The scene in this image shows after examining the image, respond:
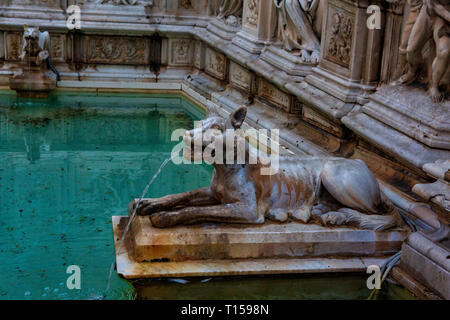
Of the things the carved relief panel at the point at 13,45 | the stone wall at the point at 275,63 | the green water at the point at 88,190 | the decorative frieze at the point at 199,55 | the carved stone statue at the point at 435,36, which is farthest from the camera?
the decorative frieze at the point at 199,55

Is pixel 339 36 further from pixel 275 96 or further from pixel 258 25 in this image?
pixel 258 25

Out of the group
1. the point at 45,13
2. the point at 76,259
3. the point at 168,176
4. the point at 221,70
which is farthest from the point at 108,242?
the point at 45,13

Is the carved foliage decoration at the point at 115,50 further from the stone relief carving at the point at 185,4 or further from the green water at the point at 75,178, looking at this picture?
the green water at the point at 75,178

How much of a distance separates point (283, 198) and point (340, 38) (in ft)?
8.11

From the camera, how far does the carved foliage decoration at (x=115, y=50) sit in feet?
37.2

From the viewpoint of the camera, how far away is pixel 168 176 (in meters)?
7.55

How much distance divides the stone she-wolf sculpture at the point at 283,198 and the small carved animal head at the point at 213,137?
0.02 meters

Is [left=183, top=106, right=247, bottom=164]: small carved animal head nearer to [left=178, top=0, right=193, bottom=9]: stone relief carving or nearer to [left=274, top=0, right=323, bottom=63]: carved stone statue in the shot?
[left=274, top=0, right=323, bottom=63]: carved stone statue

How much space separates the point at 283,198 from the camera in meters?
5.73

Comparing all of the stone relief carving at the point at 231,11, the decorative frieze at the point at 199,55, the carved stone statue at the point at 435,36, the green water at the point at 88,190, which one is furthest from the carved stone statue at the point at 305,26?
the decorative frieze at the point at 199,55

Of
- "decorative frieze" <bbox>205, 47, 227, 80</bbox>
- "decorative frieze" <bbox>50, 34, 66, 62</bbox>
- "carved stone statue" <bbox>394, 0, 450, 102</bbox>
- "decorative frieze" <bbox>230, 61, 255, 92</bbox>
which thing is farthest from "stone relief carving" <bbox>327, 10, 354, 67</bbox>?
"decorative frieze" <bbox>50, 34, 66, 62</bbox>

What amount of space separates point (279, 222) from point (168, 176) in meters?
2.13

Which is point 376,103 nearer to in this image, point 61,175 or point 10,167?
point 61,175

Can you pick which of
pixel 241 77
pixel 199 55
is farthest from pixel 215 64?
pixel 241 77
